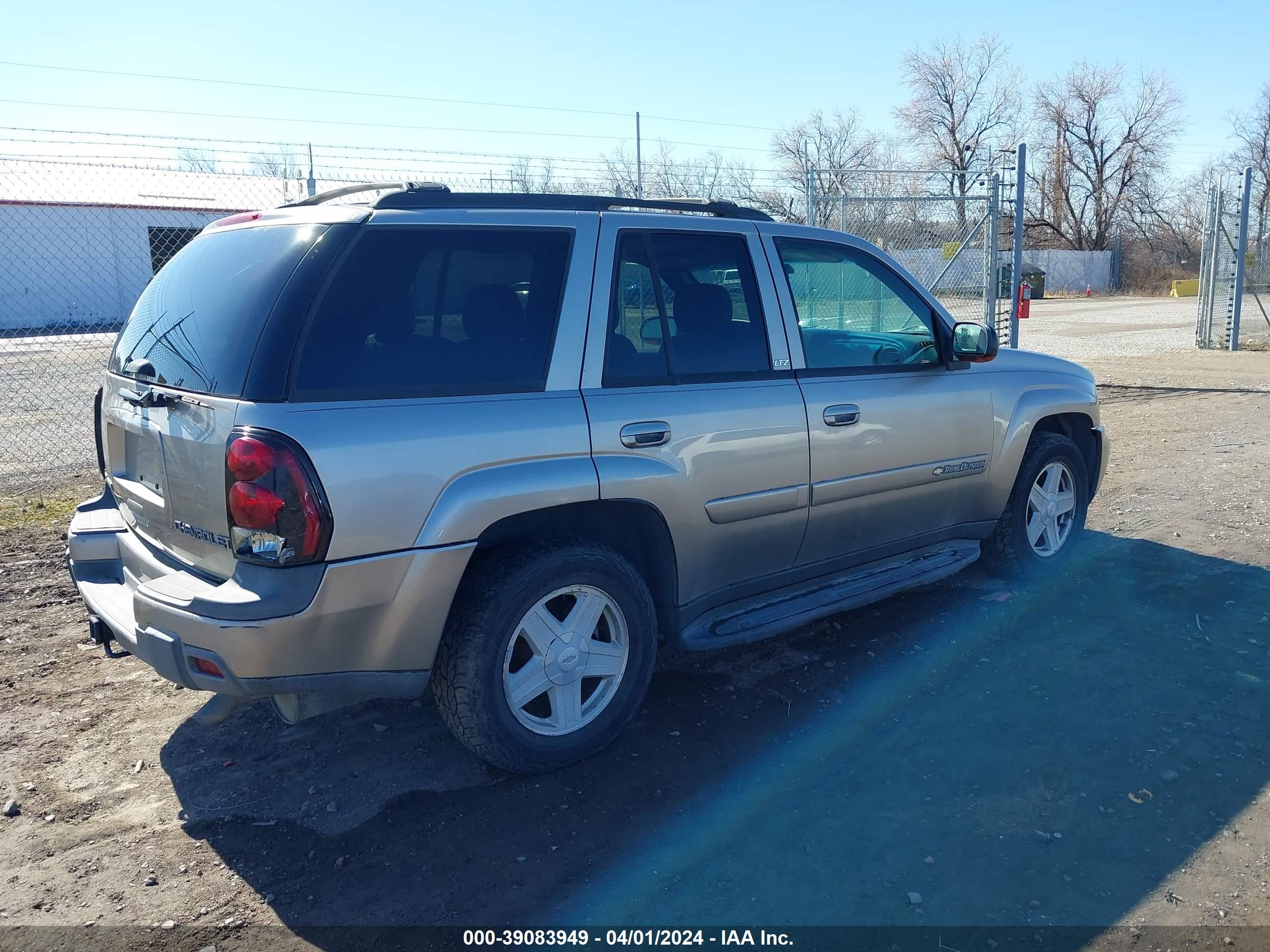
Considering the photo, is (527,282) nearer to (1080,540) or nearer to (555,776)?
(555,776)

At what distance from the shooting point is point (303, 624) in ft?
9.66

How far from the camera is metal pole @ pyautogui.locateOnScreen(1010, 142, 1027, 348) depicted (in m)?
11.5

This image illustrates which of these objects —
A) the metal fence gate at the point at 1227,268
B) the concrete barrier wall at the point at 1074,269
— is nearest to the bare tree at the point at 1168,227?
the concrete barrier wall at the point at 1074,269

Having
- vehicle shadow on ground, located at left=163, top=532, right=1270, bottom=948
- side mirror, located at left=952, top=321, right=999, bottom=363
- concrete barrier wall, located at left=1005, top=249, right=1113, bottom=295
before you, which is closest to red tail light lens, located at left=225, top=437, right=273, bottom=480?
vehicle shadow on ground, located at left=163, top=532, right=1270, bottom=948

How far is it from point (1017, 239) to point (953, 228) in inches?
54.2

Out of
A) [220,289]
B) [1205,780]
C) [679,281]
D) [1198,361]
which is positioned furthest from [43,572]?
[1198,361]

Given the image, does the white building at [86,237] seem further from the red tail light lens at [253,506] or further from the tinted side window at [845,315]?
the red tail light lens at [253,506]

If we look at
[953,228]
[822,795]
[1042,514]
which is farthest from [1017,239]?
[822,795]

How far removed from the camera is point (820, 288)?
18.0 ft

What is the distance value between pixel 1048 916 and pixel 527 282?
2.57 m

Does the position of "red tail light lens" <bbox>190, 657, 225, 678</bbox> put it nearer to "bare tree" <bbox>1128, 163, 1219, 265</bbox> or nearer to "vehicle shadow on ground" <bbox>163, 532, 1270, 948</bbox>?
"vehicle shadow on ground" <bbox>163, 532, 1270, 948</bbox>

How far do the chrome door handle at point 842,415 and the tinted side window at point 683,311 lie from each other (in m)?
0.35

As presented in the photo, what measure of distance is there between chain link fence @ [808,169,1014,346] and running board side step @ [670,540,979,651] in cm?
602

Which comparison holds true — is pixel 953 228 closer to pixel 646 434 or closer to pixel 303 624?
pixel 646 434
